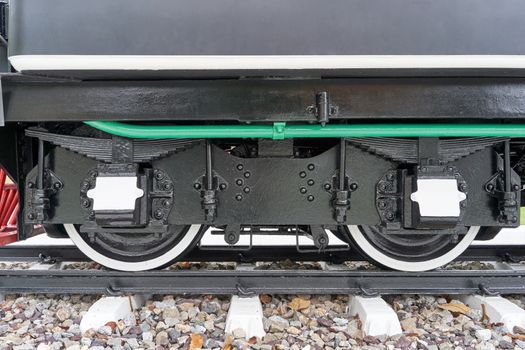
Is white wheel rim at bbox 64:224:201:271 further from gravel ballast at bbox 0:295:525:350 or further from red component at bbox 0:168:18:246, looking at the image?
red component at bbox 0:168:18:246

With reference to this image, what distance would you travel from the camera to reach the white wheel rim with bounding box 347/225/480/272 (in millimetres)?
2992

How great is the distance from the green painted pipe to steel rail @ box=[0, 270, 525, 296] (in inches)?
42.6

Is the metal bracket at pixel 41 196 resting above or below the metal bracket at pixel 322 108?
below

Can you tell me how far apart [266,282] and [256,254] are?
631 mm

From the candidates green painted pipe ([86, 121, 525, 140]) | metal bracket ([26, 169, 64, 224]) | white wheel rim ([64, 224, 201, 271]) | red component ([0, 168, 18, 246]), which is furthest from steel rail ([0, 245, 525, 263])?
green painted pipe ([86, 121, 525, 140])

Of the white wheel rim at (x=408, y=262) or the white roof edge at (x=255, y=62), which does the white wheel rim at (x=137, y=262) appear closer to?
the white wheel rim at (x=408, y=262)

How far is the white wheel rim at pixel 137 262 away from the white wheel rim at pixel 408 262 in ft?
3.80

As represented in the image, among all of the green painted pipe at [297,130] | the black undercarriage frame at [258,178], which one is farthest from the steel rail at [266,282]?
the green painted pipe at [297,130]

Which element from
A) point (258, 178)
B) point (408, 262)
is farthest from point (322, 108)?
point (408, 262)

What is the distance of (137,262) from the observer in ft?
10.0

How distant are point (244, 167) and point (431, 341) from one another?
1486 mm

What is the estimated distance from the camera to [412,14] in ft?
6.32

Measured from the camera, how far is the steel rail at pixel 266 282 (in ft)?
9.33

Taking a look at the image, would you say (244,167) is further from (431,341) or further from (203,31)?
(431,341)
